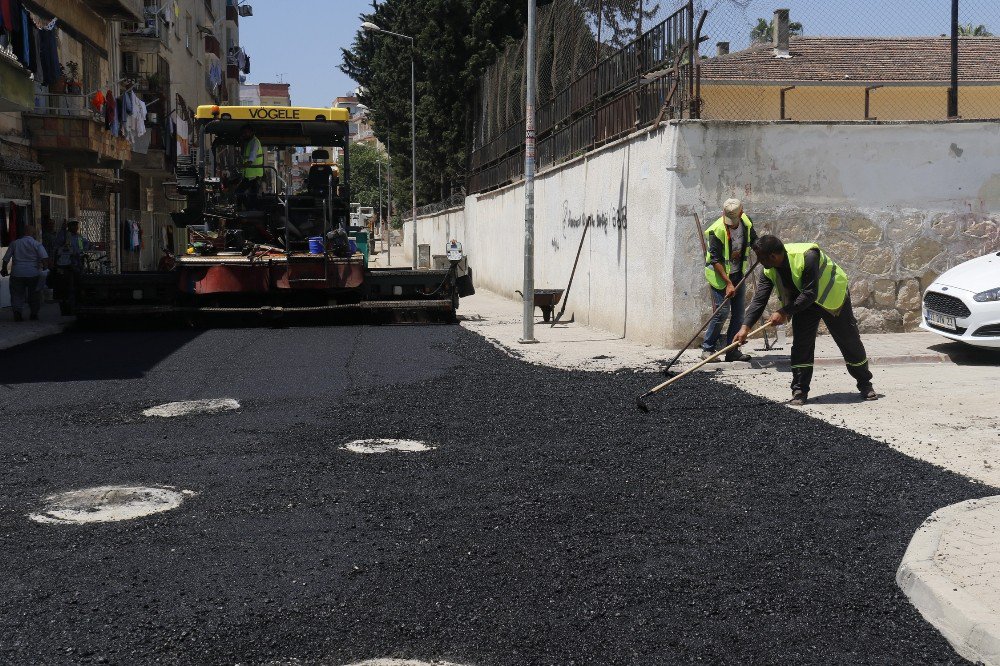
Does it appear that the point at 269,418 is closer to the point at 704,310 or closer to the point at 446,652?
the point at 446,652

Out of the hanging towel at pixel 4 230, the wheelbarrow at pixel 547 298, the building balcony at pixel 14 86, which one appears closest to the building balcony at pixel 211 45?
the hanging towel at pixel 4 230

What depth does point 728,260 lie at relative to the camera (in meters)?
11.1

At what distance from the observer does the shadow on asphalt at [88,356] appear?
35.2 ft

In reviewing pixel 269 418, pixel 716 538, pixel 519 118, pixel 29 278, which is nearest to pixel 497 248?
pixel 519 118

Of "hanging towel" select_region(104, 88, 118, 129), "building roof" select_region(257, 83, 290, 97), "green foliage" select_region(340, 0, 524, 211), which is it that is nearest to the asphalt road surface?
"hanging towel" select_region(104, 88, 118, 129)

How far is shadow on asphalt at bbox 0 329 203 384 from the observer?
35.2ft

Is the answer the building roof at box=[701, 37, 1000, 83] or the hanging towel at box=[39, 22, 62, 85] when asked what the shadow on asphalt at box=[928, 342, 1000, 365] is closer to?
the building roof at box=[701, 37, 1000, 83]

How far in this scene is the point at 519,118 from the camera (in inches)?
992

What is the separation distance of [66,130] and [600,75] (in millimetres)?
12141

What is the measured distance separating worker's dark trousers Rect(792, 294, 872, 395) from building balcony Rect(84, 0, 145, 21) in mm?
23878

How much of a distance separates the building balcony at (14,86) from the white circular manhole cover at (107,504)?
560 inches

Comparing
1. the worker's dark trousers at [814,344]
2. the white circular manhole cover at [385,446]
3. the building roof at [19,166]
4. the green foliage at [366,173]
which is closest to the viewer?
the white circular manhole cover at [385,446]

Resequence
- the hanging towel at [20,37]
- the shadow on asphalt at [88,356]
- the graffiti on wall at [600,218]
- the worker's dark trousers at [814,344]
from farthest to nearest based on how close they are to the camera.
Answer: the hanging towel at [20,37] → the graffiti on wall at [600,218] → the shadow on asphalt at [88,356] → the worker's dark trousers at [814,344]

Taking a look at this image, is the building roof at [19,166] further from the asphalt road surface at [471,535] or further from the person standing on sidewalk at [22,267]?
the asphalt road surface at [471,535]
